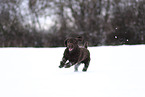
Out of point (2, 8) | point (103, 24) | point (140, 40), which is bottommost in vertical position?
point (140, 40)

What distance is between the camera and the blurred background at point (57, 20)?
20.3 m

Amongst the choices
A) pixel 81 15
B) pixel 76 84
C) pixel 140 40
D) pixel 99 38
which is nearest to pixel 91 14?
pixel 81 15

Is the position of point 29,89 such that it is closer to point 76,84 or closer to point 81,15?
point 76,84

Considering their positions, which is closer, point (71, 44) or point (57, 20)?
point (71, 44)

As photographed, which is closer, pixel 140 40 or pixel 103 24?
pixel 140 40

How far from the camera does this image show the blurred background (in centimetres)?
2034

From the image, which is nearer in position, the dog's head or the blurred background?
the dog's head

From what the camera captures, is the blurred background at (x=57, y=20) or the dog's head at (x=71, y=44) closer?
the dog's head at (x=71, y=44)

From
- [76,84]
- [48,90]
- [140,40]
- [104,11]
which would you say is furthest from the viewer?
[104,11]

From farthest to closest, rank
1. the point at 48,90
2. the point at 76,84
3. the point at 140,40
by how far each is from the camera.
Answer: the point at 140,40, the point at 76,84, the point at 48,90

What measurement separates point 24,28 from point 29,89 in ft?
56.6

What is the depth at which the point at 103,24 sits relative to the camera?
67.5 ft

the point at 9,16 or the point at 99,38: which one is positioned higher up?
the point at 9,16

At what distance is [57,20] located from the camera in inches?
814
